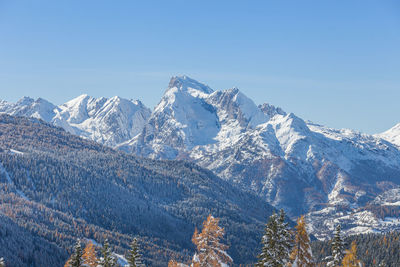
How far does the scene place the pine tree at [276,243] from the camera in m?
48.7

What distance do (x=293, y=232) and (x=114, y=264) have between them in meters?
24.0

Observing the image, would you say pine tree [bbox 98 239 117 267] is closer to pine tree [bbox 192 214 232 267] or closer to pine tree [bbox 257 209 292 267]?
pine tree [bbox 192 214 232 267]

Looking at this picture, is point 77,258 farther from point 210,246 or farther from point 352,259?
point 352,259

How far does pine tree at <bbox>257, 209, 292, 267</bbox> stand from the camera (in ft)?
160

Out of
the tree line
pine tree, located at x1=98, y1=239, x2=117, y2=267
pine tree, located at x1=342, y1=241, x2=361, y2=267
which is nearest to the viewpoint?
pine tree, located at x1=342, y1=241, x2=361, y2=267

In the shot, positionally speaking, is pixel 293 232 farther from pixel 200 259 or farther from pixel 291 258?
pixel 200 259

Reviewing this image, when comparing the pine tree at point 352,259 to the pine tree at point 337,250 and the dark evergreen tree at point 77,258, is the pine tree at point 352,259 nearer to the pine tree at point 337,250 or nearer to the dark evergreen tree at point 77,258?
the pine tree at point 337,250

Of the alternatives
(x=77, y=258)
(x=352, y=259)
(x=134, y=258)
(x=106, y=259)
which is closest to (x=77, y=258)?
(x=77, y=258)

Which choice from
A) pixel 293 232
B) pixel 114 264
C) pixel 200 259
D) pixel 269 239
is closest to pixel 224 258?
pixel 200 259

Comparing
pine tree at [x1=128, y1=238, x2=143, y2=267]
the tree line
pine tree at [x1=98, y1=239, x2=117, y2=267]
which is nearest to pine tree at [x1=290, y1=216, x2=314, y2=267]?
the tree line

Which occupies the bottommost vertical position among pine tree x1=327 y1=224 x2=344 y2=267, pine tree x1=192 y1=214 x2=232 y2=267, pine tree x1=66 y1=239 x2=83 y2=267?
pine tree x1=66 y1=239 x2=83 y2=267

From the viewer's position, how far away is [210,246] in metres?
47.3

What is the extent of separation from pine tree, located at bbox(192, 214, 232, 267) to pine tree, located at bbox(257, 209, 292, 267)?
454 cm

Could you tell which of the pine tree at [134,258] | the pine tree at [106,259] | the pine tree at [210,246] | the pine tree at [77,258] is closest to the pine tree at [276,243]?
the pine tree at [210,246]
